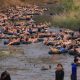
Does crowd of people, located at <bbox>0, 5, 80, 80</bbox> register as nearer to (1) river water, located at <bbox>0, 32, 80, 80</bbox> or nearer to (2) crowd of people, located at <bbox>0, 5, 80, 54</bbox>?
(2) crowd of people, located at <bbox>0, 5, 80, 54</bbox>

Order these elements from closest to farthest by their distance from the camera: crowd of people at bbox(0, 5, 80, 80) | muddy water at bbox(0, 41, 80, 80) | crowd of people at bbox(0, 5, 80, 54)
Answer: muddy water at bbox(0, 41, 80, 80), crowd of people at bbox(0, 5, 80, 80), crowd of people at bbox(0, 5, 80, 54)

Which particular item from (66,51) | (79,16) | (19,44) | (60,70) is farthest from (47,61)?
(79,16)

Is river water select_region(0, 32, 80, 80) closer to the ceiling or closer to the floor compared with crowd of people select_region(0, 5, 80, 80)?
closer to the floor

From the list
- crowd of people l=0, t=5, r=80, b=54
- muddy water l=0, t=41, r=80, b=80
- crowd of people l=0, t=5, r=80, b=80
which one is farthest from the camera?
crowd of people l=0, t=5, r=80, b=54

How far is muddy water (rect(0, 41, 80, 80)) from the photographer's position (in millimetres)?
43562

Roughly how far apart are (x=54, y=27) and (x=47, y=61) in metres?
32.4

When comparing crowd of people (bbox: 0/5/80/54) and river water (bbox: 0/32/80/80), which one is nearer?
river water (bbox: 0/32/80/80)

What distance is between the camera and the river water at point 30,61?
43569 mm

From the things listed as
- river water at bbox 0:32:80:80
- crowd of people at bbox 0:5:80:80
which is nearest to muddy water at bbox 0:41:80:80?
river water at bbox 0:32:80:80

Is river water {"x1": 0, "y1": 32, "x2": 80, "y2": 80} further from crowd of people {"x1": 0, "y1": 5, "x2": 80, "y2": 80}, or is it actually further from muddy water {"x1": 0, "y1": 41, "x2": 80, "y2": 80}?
crowd of people {"x1": 0, "y1": 5, "x2": 80, "y2": 80}

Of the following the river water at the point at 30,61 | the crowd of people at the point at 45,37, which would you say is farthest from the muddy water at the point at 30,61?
the crowd of people at the point at 45,37

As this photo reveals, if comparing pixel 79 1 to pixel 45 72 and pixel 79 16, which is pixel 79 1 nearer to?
pixel 79 16

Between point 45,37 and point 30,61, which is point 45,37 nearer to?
point 45,37

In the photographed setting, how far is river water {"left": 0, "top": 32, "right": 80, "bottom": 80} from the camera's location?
A: 143 ft
